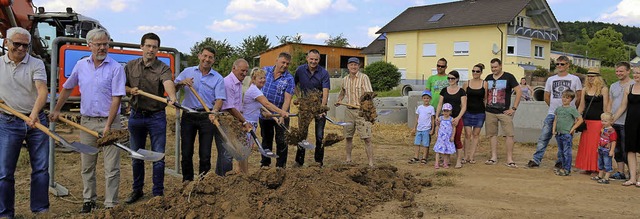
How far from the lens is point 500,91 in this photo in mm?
7941

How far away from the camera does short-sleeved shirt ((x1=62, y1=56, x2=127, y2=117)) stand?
480cm

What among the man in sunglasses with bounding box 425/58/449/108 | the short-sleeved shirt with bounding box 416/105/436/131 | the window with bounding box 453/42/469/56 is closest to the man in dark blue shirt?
the short-sleeved shirt with bounding box 416/105/436/131

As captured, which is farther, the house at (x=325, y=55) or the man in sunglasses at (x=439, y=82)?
the house at (x=325, y=55)

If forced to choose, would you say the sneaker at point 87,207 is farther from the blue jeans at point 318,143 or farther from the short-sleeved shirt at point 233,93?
the blue jeans at point 318,143

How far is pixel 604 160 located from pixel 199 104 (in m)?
5.16

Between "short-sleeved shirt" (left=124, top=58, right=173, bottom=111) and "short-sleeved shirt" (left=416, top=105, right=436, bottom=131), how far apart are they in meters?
4.25

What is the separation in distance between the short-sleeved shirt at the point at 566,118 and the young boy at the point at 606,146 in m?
0.42

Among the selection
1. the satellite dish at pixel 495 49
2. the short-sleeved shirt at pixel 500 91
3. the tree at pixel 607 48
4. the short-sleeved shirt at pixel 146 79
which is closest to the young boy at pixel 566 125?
the short-sleeved shirt at pixel 500 91

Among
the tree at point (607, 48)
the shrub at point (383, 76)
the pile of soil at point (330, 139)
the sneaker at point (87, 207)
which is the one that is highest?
the tree at point (607, 48)

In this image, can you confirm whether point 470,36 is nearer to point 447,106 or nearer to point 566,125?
point 447,106

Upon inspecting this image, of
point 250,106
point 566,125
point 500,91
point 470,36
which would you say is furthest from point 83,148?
point 470,36

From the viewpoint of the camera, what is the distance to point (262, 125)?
6695 millimetres

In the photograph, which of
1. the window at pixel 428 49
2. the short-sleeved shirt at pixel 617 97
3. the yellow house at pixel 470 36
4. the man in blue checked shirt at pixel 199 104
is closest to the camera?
the man in blue checked shirt at pixel 199 104

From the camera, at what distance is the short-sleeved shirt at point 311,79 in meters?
7.23
